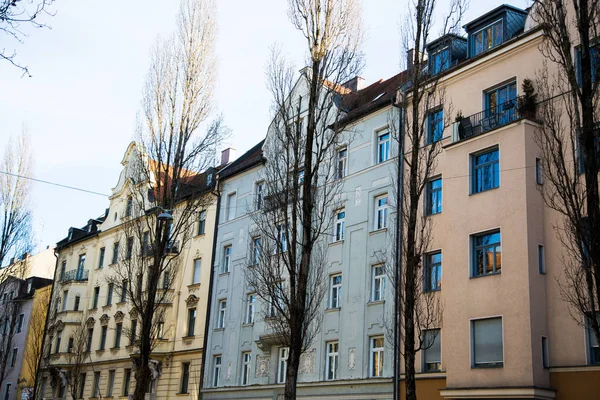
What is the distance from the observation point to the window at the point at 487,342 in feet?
68.7

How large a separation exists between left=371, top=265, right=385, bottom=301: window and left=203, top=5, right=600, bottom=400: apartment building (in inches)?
2.0

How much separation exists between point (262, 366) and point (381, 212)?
29.3ft

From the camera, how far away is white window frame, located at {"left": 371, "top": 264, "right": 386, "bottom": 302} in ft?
87.0

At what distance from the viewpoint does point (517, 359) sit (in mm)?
20062

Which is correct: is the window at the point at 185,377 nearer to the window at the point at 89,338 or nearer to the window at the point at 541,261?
the window at the point at 89,338

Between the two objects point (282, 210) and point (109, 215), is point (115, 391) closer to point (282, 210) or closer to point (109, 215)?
point (109, 215)

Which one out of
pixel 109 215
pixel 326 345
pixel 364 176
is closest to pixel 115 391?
pixel 109 215

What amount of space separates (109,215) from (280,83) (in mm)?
27922

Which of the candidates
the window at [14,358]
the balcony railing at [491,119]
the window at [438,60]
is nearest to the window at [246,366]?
the balcony railing at [491,119]

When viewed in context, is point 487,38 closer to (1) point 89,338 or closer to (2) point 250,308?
(2) point 250,308

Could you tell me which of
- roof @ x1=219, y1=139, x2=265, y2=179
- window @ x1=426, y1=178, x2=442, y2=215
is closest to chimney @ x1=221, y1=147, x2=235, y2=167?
roof @ x1=219, y1=139, x2=265, y2=179

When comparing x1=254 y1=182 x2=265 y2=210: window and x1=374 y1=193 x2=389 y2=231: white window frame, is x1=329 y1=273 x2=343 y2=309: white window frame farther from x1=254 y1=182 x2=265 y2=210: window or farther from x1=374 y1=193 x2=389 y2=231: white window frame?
x1=254 y1=182 x2=265 y2=210: window

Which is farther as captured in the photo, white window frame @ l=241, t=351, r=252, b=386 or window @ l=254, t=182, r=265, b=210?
window @ l=254, t=182, r=265, b=210

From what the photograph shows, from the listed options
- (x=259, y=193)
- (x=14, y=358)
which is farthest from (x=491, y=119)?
(x=14, y=358)
